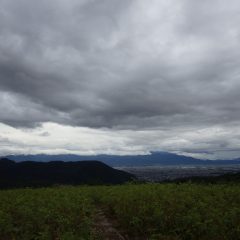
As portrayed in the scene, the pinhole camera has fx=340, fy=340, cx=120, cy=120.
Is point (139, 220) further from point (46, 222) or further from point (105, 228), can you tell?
point (46, 222)

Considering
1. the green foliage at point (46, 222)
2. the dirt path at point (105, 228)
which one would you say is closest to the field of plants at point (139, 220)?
the green foliage at point (46, 222)

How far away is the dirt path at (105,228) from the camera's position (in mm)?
14938

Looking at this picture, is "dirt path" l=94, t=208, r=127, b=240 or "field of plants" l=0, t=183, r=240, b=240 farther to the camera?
"dirt path" l=94, t=208, r=127, b=240

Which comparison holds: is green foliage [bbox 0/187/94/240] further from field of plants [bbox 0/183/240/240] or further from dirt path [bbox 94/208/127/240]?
dirt path [bbox 94/208/127/240]

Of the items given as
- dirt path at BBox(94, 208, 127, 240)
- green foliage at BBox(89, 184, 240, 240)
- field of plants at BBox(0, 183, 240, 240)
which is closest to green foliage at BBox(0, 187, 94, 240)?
field of plants at BBox(0, 183, 240, 240)

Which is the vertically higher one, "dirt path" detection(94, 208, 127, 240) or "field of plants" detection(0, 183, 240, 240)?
"field of plants" detection(0, 183, 240, 240)

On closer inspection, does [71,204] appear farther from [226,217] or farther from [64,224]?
[226,217]

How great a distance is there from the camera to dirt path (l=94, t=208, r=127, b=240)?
14938 mm

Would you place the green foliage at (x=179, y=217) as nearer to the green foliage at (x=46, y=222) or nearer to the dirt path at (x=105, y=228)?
the dirt path at (x=105, y=228)

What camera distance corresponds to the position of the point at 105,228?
1678 cm

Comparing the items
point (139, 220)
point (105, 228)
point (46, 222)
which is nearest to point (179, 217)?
point (139, 220)

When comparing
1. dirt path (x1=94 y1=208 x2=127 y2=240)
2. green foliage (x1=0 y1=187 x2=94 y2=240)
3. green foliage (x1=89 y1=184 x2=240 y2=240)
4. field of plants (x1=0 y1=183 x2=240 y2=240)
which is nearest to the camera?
green foliage (x1=89 y1=184 x2=240 y2=240)

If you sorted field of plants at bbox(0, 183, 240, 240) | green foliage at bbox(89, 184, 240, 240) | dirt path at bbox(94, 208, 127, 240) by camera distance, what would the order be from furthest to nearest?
dirt path at bbox(94, 208, 127, 240), field of plants at bbox(0, 183, 240, 240), green foliage at bbox(89, 184, 240, 240)

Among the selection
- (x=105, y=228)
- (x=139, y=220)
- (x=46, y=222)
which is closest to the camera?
(x=139, y=220)
